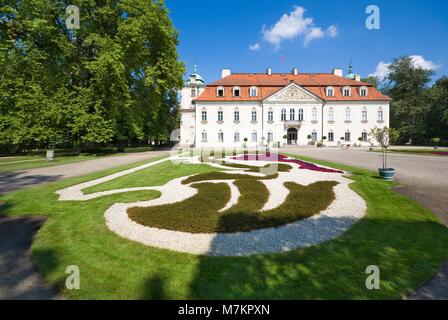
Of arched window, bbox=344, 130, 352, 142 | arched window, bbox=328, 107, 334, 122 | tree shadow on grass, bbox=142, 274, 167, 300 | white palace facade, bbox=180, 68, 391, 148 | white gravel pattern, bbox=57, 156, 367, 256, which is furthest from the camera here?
arched window, bbox=344, 130, 352, 142

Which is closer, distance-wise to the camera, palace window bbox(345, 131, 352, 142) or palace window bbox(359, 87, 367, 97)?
palace window bbox(359, 87, 367, 97)

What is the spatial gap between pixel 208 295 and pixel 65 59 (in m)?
31.0

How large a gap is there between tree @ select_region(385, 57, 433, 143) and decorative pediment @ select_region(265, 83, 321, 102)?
27.5 metres

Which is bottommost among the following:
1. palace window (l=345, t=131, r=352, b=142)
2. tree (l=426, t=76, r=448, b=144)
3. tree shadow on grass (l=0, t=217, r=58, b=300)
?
tree shadow on grass (l=0, t=217, r=58, b=300)

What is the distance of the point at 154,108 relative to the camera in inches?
1224

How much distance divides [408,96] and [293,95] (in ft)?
128

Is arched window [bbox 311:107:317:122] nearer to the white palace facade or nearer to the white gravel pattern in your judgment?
the white palace facade

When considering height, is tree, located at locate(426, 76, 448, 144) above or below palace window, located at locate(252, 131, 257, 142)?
above

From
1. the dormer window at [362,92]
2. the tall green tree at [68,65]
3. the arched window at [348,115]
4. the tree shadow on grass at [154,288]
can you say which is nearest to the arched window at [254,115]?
the arched window at [348,115]

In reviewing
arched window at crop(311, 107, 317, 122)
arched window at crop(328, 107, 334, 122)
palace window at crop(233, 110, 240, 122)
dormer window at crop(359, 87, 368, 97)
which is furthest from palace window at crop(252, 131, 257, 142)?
dormer window at crop(359, 87, 368, 97)

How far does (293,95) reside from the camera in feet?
165

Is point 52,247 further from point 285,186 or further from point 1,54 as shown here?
point 1,54

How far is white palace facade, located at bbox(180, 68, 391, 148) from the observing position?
50719mm
